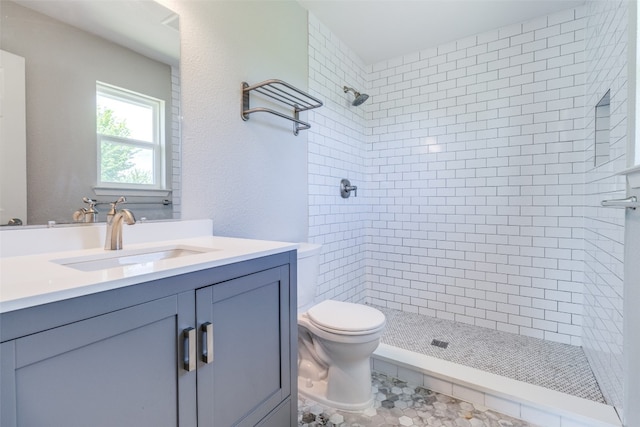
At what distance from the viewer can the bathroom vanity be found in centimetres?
59

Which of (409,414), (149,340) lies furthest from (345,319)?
(149,340)

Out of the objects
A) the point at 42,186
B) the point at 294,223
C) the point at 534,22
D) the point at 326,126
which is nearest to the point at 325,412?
the point at 294,223

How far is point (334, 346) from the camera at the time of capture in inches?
61.8

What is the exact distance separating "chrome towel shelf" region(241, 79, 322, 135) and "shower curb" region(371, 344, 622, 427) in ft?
5.20

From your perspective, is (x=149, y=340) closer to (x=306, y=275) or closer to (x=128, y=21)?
(x=306, y=275)

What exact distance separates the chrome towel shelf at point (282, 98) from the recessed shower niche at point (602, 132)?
1.75 m

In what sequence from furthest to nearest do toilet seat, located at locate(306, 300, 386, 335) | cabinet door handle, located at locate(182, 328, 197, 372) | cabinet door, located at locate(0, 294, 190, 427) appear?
toilet seat, located at locate(306, 300, 386, 335) < cabinet door handle, located at locate(182, 328, 197, 372) < cabinet door, located at locate(0, 294, 190, 427)

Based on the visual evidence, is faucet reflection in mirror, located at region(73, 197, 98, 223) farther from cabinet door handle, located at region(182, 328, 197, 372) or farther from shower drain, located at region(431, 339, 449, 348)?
shower drain, located at region(431, 339, 449, 348)

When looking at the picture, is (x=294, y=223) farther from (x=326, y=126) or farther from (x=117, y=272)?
(x=117, y=272)

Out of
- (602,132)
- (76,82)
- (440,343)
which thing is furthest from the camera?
(440,343)

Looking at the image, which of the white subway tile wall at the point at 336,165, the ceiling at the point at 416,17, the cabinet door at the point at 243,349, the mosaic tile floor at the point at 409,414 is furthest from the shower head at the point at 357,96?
the mosaic tile floor at the point at 409,414

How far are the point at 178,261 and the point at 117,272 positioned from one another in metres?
0.16

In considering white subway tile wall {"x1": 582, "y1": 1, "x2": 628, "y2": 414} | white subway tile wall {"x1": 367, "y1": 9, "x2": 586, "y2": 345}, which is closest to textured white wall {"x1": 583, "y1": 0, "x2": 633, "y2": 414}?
white subway tile wall {"x1": 582, "y1": 1, "x2": 628, "y2": 414}

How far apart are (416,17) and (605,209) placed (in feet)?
5.81
